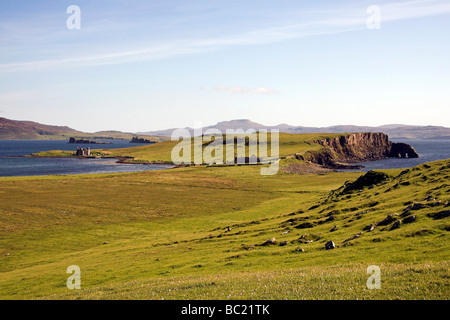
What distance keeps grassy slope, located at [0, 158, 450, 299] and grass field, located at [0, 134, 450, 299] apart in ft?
0.47

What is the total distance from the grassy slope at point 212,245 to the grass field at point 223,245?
0.14 metres

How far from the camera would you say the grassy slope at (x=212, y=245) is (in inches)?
838

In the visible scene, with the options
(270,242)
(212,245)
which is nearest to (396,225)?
(270,242)

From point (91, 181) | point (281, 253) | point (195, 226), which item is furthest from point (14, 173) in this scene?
point (281, 253)

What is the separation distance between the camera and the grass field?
2125 centimetres

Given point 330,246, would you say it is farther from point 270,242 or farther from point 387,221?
point 270,242

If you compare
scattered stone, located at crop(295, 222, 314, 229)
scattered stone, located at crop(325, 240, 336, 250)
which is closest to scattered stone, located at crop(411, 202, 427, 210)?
scattered stone, located at crop(325, 240, 336, 250)

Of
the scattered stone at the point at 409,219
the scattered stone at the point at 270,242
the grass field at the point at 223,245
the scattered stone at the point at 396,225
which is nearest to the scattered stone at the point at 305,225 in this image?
the grass field at the point at 223,245

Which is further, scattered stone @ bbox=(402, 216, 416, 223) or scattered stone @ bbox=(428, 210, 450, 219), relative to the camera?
scattered stone @ bbox=(402, 216, 416, 223)

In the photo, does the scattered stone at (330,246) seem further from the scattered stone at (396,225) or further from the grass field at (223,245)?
the scattered stone at (396,225)

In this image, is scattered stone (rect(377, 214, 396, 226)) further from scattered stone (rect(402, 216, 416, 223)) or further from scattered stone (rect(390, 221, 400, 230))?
scattered stone (rect(390, 221, 400, 230))

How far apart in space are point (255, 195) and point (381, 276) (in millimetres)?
89800

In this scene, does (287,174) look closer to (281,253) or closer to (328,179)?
(328,179)

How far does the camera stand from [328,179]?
144 meters
